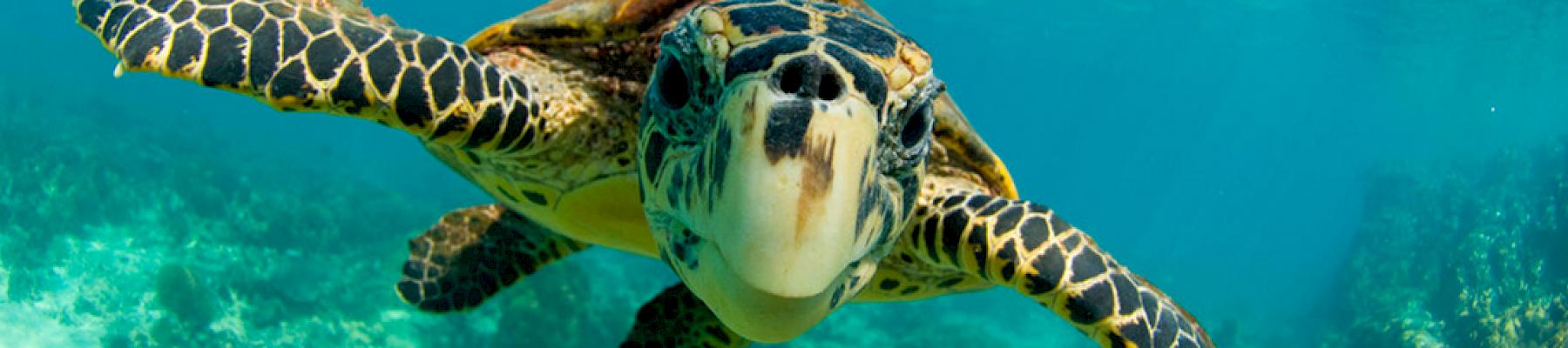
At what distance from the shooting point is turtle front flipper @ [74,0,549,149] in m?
2.76

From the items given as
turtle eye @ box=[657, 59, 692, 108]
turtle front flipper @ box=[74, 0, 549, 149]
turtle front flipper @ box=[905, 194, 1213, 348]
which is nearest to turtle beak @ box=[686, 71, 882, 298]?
turtle eye @ box=[657, 59, 692, 108]

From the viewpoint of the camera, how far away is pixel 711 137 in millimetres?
1904

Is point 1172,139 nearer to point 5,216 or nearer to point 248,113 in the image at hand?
point 248,113

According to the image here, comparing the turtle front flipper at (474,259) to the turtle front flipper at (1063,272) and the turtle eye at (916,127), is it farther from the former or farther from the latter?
the turtle eye at (916,127)

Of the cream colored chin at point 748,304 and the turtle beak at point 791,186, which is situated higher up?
the turtle beak at point 791,186

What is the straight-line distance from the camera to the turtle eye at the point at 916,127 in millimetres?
2203

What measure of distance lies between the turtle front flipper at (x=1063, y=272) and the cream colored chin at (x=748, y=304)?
1026mm

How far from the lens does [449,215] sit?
5973 millimetres

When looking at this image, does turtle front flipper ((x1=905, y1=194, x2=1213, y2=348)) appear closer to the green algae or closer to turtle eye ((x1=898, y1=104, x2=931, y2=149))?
turtle eye ((x1=898, y1=104, x2=931, y2=149))

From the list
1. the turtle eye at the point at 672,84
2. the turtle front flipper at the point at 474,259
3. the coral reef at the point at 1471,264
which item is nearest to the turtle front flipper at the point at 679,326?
the turtle front flipper at the point at 474,259

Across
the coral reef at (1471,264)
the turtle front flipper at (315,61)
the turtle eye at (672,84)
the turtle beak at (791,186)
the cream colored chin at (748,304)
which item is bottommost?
the cream colored chin at (748,304)

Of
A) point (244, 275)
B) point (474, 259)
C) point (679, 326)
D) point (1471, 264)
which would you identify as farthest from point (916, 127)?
point (1471, 264)

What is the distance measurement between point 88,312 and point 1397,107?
84598 mm

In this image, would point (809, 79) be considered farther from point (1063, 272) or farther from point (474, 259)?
point (474, 259)
